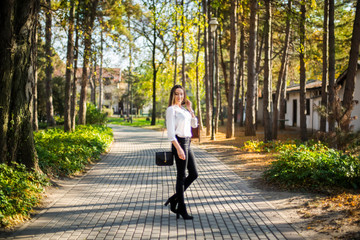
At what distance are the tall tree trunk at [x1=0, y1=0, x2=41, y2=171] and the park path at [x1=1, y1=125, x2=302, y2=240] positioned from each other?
4.13ft

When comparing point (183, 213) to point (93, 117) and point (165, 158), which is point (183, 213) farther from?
point (93, 117)

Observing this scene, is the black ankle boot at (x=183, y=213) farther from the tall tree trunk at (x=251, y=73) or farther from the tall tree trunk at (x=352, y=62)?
the tall tree trunk at (x=251, y=73)

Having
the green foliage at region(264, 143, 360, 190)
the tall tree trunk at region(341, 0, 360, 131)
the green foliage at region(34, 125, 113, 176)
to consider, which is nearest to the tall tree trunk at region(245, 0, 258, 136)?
the tall tree trunk at region(341, 0, 360, 131)

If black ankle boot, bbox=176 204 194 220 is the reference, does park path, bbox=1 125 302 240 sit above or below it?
below

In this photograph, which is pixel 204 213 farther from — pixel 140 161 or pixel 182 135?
pixel 140 161

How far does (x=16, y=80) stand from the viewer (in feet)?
23.7

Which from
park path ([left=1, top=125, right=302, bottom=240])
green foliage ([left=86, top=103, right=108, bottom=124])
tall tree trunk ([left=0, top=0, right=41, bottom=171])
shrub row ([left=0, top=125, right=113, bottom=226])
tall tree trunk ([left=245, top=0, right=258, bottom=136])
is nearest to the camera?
park path ([left=1, top=125, right=302, bottom=240])

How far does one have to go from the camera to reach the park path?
5027mm

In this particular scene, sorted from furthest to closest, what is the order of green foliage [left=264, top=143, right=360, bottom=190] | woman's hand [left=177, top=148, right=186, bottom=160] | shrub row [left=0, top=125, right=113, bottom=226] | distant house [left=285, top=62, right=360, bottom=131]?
distant house [left=285, top=62, right=360, bottom=131]
green foliage [left=264, top=143, right=360, bottom=190]
shrub row [left=0, top=125, right=113, bottom=226]
woman's hand [left=177, top=148, right=186, bottom=160]

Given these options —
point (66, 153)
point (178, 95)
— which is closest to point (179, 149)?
point (178, 95)

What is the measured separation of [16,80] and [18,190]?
2200 mm

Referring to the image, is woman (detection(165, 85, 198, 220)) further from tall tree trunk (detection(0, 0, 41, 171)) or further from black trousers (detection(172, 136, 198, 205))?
tall tree trunk (detection(0, 0, 41, 171))

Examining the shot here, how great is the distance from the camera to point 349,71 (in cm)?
1543

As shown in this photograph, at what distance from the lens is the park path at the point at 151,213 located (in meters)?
5.03
